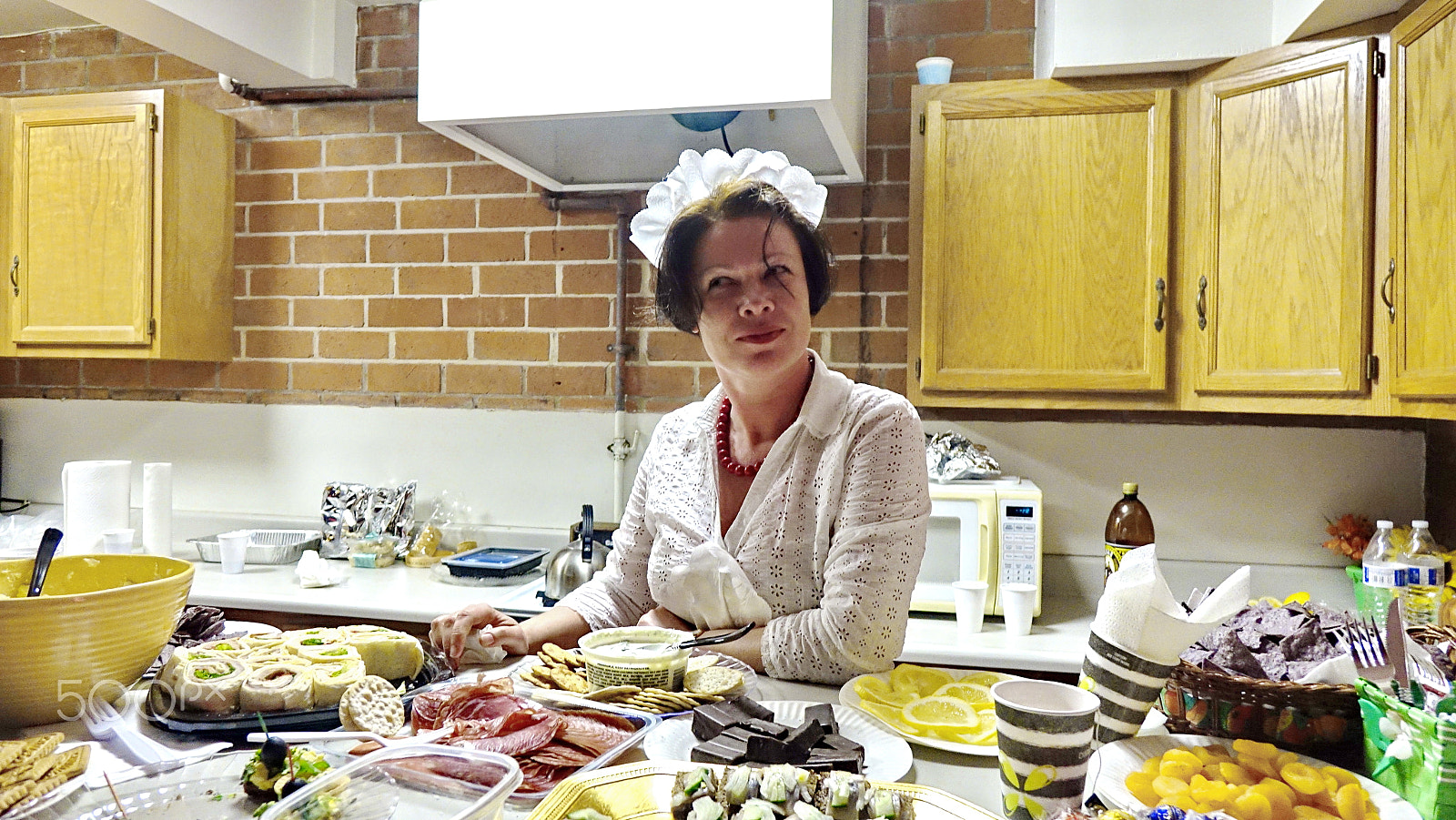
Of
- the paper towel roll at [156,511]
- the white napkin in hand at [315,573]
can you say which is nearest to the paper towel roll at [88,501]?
the paper towel roll at [156,511]

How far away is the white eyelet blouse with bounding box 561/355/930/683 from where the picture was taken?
4.25ft

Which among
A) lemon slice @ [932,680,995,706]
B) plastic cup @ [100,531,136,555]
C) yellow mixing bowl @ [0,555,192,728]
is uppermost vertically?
yellow mixing bowl @ [0,555,192,728]

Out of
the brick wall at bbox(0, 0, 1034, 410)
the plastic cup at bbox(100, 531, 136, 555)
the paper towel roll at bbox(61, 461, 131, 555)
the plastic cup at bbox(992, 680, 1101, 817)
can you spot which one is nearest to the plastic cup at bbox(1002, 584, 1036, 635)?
→ the brick wall at bbox(0, 0, 1034, 410)

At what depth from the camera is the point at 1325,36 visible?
2.01m

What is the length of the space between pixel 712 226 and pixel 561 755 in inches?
37.5

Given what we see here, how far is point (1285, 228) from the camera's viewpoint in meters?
2.04

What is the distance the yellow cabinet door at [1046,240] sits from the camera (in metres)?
2.21

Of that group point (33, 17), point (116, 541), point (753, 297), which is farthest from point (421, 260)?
point (753, 297)

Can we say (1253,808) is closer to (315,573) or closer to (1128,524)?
(1128,524)

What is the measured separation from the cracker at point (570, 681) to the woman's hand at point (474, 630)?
0.16m

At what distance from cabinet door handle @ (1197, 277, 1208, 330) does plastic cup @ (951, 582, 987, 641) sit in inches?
30.2

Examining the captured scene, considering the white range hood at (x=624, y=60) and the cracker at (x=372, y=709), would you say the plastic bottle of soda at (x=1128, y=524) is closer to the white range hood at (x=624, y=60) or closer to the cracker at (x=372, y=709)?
the white range hood at (x=624, y=60)

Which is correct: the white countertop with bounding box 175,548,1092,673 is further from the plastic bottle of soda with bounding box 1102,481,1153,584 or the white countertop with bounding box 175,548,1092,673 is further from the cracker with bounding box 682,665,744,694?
the cracker with bounding box 682,665,744,694

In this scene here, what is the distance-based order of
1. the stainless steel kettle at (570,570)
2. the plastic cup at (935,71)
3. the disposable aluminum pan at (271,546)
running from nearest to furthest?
the stainless steel kettle at (570,570)
the plastic cup at (935,71)
the disposable aluminum pan at (271,546)
